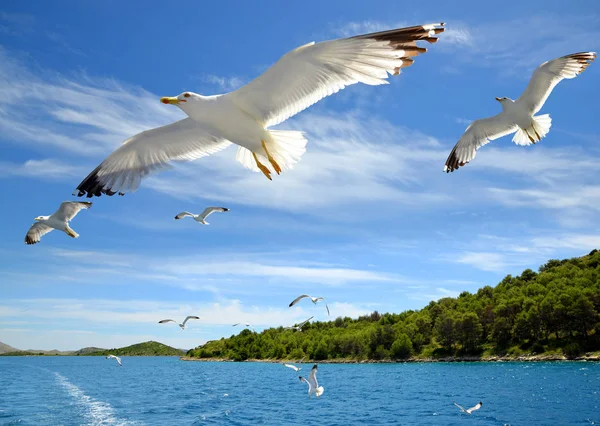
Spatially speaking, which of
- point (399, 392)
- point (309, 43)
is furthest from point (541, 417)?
point (309, 43)

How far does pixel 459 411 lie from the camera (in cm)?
3391

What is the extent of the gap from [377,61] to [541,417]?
30.3 m

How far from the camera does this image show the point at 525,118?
15047mm

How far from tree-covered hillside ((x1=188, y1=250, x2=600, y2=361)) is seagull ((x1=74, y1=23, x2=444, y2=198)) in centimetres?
7918

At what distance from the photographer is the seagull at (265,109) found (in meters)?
5.81

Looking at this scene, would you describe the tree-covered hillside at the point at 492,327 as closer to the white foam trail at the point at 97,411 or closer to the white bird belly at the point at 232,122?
the white foam trail at the point at 97,411

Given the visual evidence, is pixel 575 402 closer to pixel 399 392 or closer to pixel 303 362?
pixel 399 392

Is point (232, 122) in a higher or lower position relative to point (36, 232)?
lower

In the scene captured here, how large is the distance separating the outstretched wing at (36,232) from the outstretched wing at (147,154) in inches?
439

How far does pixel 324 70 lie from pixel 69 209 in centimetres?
1215

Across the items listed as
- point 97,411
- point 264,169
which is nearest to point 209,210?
point 264,169

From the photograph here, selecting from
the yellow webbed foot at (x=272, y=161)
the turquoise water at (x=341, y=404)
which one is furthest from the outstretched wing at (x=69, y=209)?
the turquoise water at (x=341, y=404)

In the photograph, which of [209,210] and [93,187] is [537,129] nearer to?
[209,210]


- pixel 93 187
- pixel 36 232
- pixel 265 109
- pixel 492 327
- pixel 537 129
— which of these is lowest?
pixel 492 327
